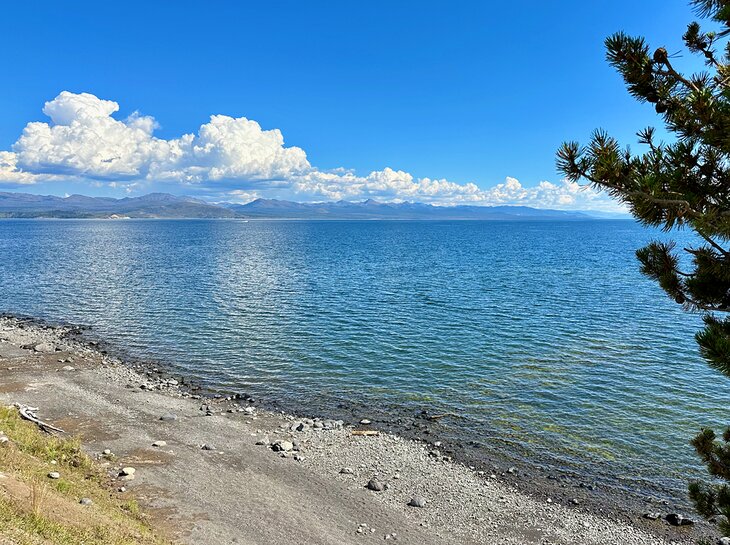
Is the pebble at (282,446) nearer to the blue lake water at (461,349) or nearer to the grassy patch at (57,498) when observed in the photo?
the blue lake water at (461,349)

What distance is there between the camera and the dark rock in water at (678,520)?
667 inches

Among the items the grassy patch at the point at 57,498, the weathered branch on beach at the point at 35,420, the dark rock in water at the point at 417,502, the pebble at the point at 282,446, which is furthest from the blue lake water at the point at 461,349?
the grassy patch at the point at 57,498

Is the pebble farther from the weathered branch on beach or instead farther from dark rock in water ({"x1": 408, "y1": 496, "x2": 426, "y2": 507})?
the weathered branch on beach

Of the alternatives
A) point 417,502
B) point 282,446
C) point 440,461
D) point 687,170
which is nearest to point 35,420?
point 282,446

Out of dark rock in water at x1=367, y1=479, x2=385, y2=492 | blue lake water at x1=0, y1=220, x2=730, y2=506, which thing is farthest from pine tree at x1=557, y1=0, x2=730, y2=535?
blue lake water at x1=0, y1=220, x2=730, y2=506

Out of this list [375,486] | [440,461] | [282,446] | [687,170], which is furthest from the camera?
[282,446]

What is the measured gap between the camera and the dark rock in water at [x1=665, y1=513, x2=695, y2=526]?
55.6 ft

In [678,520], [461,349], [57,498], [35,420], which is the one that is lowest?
[678,520]

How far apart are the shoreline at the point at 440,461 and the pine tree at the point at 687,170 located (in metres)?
8.66

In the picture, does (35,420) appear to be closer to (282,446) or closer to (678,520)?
(282,446)

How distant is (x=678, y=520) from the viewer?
17000mm

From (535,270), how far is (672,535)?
71539mm

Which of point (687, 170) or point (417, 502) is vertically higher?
point (687, 170)

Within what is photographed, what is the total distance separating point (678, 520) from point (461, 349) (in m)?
19.7
